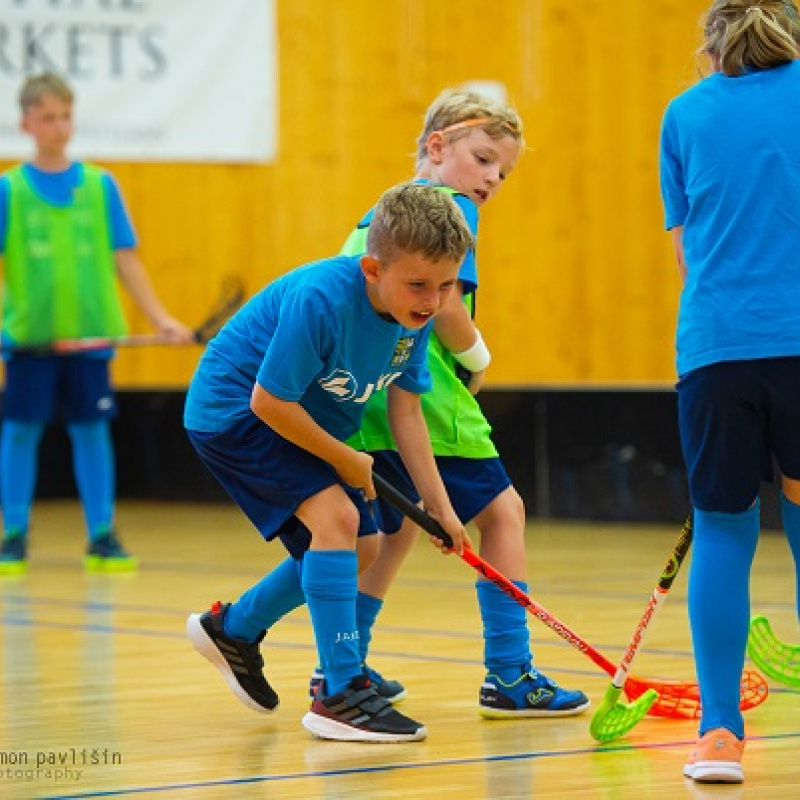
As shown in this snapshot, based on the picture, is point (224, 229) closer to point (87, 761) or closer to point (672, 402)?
point (672, 402)

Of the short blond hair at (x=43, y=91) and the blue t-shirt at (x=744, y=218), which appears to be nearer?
the blue t-shirt at (x=744, y=218)

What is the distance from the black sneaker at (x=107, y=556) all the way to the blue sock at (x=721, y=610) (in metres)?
3.34

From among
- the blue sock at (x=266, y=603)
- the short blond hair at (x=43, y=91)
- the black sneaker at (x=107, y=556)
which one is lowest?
the black sneaker at (x=107, y=556)

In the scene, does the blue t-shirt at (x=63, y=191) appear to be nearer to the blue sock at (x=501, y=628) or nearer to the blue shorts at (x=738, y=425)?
the blue sock at (x=501, y=628)

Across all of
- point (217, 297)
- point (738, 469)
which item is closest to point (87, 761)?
point (738, 469)

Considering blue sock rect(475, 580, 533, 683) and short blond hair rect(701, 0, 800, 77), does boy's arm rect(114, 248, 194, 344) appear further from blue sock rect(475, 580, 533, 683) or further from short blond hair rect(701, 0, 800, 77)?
short blond hair rect(701, 0, 800, 77)

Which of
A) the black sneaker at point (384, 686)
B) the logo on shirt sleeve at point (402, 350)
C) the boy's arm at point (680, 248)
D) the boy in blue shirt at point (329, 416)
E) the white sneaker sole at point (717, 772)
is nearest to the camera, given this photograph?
the white sneaker sole at point (717, 772)

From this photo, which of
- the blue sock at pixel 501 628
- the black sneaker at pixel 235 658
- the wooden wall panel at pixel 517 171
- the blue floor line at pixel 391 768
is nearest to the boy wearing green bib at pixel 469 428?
the blue sock at pixel 501 628

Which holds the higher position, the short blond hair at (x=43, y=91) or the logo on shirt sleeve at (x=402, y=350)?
the short blond hair at (x=43, y=91)

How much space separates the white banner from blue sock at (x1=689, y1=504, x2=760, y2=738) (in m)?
5.54

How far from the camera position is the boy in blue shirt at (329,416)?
104 inches

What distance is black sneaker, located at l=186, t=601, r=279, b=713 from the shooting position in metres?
2.96

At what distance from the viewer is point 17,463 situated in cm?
571

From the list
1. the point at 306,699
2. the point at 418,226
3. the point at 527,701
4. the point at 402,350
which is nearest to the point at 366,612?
the point at 306,699
